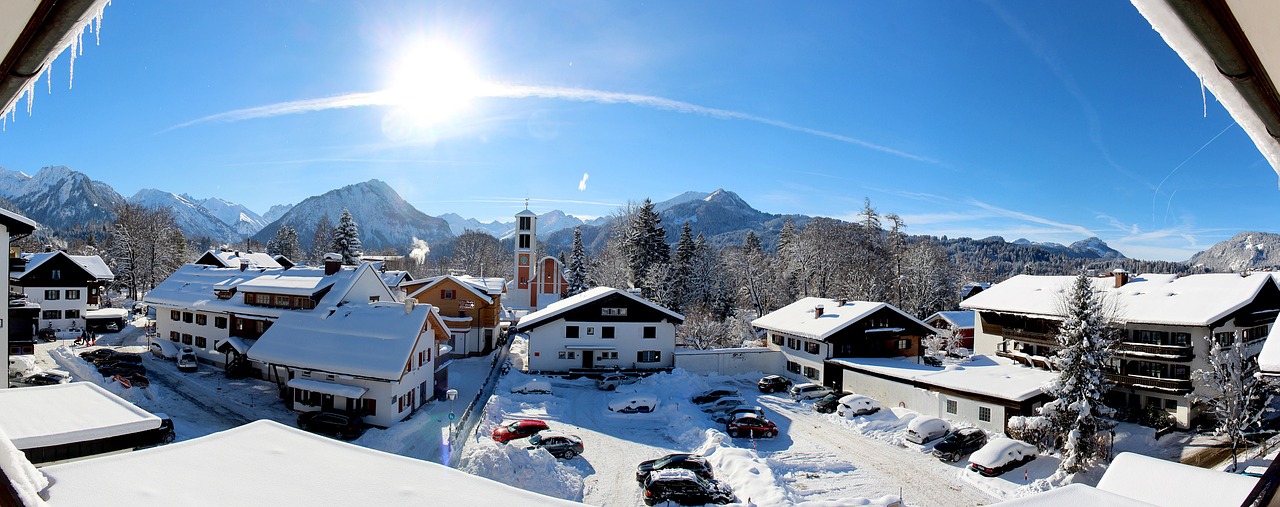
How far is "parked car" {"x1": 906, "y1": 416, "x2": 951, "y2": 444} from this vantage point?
1812 centimetres

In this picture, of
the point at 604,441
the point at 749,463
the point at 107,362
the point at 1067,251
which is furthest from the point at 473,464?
the point at 1067,251

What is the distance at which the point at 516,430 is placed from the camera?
1717cm

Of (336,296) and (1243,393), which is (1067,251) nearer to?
(1243,393)

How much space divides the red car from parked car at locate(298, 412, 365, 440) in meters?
4.30

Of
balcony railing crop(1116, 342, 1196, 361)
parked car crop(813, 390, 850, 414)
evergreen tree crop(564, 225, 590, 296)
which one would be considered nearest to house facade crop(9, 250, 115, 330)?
evergreen tree crop(564, 225, 590, 296)

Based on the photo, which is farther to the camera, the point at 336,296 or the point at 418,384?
the point at 336,296

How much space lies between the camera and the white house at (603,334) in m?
26.9

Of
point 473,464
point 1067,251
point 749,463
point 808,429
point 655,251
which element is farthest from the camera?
point 1067,251

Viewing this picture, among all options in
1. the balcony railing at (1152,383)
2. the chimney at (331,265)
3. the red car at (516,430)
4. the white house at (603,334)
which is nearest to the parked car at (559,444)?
the red car at (516,430)

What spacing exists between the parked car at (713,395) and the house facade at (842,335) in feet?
17.1

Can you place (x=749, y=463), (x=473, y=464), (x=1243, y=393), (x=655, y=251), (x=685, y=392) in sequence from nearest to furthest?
(x=473, y=464) → (x=749, y=463) → (x=1243, y=393) → (x=685, y=392) → (x=655, y=251)

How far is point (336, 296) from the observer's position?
84.5 feet

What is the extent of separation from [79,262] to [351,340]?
30.2 metres

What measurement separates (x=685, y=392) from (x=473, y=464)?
1218 centimetres
